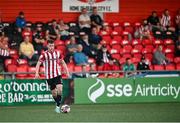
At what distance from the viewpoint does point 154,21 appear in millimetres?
23031

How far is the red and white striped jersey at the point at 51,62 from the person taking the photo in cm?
1480

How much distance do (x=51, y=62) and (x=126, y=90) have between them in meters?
3.81

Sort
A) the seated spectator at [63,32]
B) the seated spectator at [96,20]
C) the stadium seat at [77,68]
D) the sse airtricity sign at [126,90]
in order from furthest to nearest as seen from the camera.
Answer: the seated spectator at [96,20]
the seated spectator at [63,32]
the stadium seat at [77,68]
the sse airtricity sign at [126,90]

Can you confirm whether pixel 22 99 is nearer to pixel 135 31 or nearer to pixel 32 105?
pixel 32 105

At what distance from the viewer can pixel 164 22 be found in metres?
23.3

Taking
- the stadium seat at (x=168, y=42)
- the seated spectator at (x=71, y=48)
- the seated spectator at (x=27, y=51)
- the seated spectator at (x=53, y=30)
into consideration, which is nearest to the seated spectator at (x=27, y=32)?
the seated spectator at (x=53, y=30)

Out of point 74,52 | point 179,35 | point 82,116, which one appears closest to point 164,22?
point 179,35

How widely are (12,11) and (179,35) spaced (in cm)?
636

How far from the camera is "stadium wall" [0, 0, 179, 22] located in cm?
2303

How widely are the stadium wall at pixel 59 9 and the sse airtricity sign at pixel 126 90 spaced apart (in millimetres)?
5977

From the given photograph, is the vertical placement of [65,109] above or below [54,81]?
below

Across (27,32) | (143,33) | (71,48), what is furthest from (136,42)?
(27,32)

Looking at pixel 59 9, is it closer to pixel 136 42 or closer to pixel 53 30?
pixel 53 30

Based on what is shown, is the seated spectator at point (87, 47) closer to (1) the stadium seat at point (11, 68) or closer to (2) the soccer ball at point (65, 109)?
(1) the stadium seat at point (11, 68)
